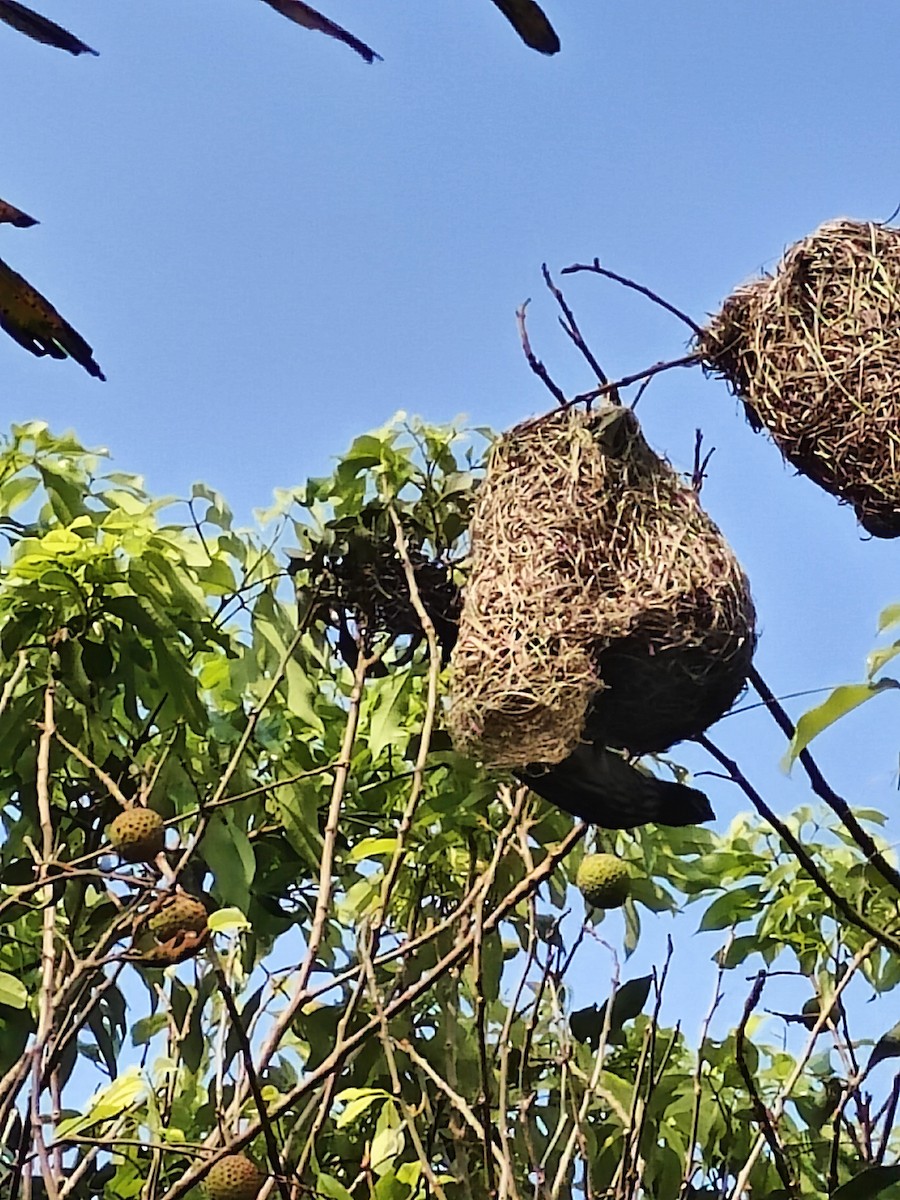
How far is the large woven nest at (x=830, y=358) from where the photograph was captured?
1374mm

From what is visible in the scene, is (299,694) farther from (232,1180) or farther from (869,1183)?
(869,1183)

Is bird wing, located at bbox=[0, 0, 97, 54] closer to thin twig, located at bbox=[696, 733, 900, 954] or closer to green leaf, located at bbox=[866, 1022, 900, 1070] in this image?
thin twig, located at bbox=[696, 733, 900, 954]

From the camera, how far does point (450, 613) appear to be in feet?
5.77

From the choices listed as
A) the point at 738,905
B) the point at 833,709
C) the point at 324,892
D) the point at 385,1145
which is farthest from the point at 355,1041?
the point at 738,905

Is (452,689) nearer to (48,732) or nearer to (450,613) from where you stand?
(450,613)

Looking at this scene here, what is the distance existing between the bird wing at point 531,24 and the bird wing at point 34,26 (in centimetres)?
21

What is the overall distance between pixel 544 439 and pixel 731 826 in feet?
3.18

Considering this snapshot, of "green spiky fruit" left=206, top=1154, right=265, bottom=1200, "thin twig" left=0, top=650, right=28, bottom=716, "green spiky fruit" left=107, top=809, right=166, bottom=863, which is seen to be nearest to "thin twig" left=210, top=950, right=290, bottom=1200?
"green spiky fruit" left=206, top=1154, right=265, bottom=1200

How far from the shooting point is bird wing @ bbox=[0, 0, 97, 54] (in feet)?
2.32

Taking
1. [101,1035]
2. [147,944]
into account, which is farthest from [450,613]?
[101,1035]

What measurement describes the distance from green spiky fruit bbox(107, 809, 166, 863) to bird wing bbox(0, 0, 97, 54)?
0.94 m

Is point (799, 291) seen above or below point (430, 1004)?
above

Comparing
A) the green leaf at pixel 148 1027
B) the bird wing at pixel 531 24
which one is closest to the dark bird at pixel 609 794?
the bird wing at pixel 531 24

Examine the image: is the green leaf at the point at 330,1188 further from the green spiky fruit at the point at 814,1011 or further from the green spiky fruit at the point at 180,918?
the green spiky fruit at the point at 814,1011
